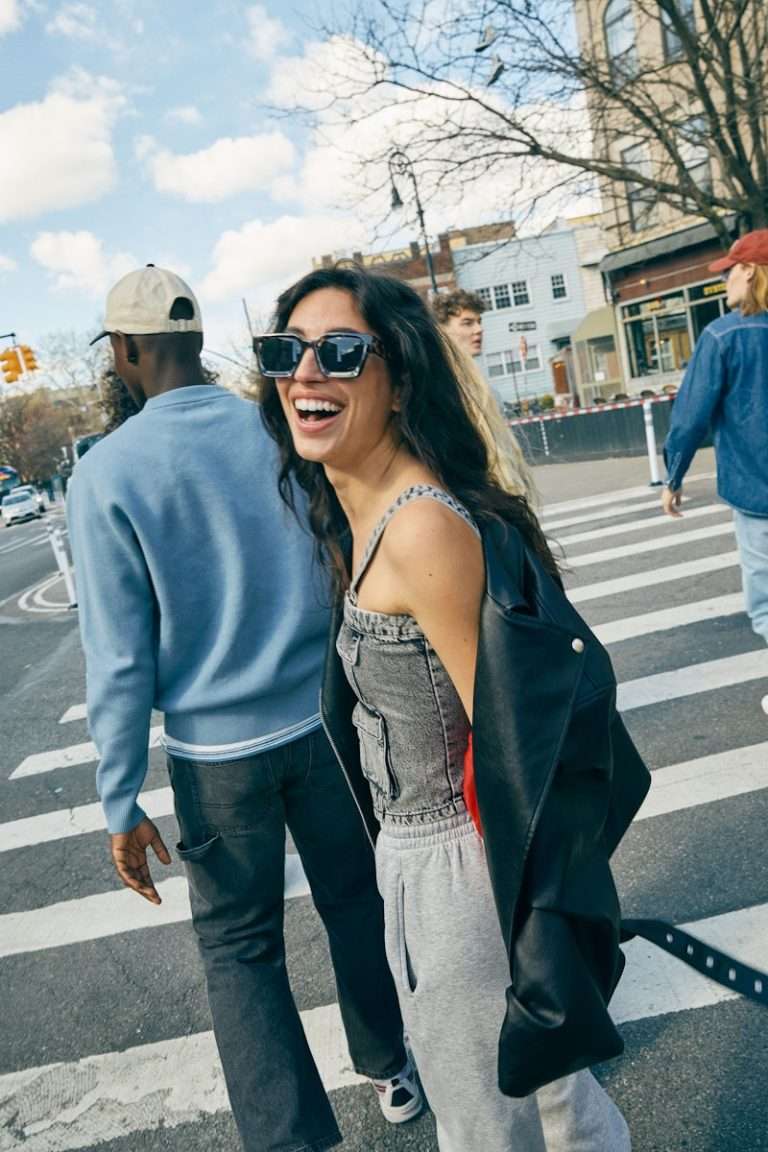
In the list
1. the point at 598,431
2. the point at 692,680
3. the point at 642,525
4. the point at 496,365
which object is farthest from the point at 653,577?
the point at 496,365

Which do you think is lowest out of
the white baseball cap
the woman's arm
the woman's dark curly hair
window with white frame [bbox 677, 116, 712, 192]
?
the woman's arm

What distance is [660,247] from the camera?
2508cm

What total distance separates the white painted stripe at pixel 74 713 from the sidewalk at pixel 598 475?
7.04 metres

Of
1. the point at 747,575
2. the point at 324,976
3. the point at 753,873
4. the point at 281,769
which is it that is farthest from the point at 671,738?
the point at 281,769

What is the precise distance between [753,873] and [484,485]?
7.47 feet

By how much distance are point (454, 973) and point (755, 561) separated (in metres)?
3.19

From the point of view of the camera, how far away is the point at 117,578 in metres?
1.96

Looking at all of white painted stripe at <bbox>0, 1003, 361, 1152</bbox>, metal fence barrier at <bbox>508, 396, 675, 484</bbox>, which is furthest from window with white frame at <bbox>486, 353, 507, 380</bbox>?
white painted stripe at <bbox>0, 1003, 361, 1152</bbox>

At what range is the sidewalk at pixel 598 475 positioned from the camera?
13.6 meters

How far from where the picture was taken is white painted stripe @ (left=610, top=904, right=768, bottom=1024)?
2619 mm

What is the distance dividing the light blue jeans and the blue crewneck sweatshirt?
2.75m

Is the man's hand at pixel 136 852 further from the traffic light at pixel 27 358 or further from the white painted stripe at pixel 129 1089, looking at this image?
the traffic light at pixel 27 358

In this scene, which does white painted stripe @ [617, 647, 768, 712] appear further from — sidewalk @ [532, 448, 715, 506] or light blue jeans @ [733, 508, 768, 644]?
sidewalk @ [532, 448, 715, 506]

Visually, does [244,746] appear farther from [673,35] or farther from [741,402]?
[673,35]
